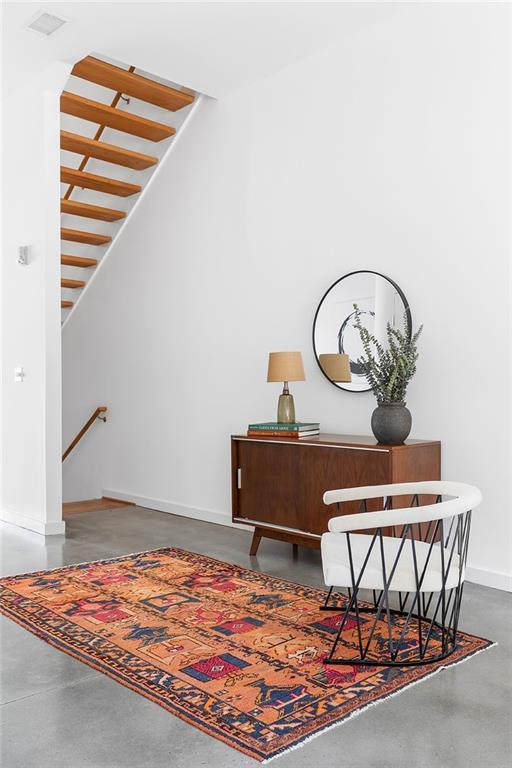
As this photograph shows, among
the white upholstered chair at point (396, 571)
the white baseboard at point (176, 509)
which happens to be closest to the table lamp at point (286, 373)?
the white baseboard at point (176, 509)

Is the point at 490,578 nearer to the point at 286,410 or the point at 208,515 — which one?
the point at 286,410

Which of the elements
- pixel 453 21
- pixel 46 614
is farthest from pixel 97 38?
pixel 46 614

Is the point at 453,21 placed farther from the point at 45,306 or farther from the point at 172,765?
the point at 172,765

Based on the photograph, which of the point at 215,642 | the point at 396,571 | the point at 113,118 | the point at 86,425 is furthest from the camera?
the point at 86,425

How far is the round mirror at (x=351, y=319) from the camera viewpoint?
4289 mm

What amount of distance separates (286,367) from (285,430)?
40cm

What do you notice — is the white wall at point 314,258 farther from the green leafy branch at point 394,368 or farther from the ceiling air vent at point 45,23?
the ceiling air vent at point 45,23

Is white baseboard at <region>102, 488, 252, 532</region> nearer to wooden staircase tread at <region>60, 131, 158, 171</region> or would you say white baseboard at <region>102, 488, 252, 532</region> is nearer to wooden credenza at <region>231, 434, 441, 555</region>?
wooden credenza at <region>231, 434, 441, 555</region>

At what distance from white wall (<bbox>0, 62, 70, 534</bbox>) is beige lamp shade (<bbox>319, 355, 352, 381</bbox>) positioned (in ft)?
6.59

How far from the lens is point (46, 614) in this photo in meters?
3.32

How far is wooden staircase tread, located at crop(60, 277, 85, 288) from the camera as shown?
7.02 m

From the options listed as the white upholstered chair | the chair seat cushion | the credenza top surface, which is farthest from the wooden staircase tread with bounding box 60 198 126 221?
the chair seat cushion

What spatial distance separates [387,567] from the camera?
8.94 ft

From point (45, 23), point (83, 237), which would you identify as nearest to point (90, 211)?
point (83, 237)
